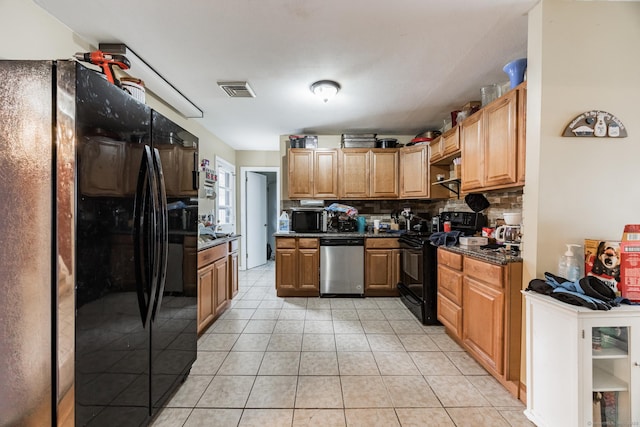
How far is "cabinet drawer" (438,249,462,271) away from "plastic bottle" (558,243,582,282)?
0.77 meters

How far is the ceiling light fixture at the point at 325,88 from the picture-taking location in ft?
8.25

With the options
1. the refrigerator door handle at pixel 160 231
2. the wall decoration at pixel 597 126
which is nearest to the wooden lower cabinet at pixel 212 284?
the refrigerator door handle at pixel 160 231

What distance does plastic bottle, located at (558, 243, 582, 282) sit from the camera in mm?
1492

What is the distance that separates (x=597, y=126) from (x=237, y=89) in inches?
109

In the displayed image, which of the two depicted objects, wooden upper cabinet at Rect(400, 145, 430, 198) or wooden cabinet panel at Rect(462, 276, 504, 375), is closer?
wooden cabinet panel at Rect(462, 276, 504, 375)

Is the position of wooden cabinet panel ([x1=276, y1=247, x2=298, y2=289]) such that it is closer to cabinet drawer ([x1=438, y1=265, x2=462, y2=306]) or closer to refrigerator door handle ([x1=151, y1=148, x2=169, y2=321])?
cabinet drawer ([x1=438, y1=265, x2=462, y2=306])

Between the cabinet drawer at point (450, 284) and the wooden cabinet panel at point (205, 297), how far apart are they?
2.31m

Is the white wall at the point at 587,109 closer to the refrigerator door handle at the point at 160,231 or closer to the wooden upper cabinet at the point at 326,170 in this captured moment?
the refrigerator door handle at the point at 160,231

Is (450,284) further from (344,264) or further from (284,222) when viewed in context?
(284,222)

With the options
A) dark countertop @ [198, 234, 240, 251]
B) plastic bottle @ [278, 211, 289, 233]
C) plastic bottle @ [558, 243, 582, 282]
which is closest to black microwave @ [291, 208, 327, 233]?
plastic bottle @ [278, 211, 289, 233]

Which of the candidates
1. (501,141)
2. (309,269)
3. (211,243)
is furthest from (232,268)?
(501,141)

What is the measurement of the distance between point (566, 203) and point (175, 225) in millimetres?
2379

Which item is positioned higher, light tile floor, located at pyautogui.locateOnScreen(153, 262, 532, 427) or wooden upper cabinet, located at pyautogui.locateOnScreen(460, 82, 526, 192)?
wooden upper cabinet, located at pyautogui.locateOnScreen(460, 82, 526, 192)

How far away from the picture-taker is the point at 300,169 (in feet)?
13.0
